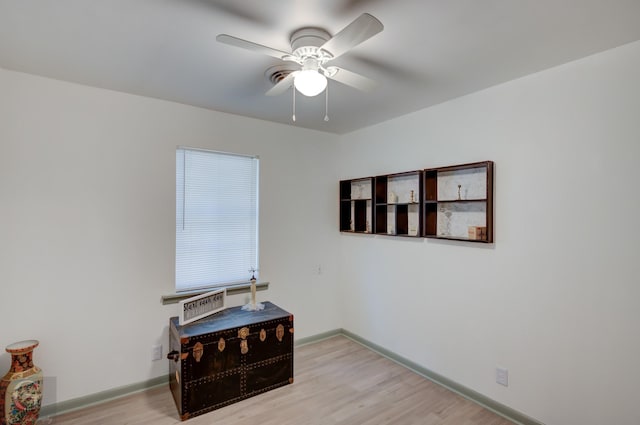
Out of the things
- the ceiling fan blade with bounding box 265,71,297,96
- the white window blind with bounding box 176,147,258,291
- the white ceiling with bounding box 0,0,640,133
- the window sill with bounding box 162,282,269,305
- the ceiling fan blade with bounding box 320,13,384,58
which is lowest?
the window sill with bounding box 162,282,269,305

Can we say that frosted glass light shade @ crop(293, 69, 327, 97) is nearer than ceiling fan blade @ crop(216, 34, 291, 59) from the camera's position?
No

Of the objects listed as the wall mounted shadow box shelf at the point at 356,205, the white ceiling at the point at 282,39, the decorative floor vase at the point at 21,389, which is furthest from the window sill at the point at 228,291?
the white ceiling at the point at 282,39

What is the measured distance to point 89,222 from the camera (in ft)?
8.15

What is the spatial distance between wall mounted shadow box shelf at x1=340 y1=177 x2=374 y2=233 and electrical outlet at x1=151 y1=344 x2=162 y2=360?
227 cm

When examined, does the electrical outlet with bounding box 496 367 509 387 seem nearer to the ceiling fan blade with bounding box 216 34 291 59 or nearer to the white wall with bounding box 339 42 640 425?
the white wall with bounding box 339 42 640 425

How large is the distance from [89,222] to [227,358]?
154cm

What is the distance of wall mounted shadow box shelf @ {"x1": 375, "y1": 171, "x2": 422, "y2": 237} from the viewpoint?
306 cm

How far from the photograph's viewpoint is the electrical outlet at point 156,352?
2727 millimetres

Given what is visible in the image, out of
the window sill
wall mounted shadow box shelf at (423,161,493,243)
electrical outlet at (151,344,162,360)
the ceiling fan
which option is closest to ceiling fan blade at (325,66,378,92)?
the ceiling fan

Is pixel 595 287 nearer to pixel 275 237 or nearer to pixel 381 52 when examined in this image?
pixel 381 52

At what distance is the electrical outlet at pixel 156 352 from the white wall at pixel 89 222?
4 cm

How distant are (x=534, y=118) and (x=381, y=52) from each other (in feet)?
4.03

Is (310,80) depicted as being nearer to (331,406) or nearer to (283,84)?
(283,84)

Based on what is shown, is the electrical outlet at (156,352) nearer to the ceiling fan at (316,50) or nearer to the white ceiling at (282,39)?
the white ceiling at (282,39)
